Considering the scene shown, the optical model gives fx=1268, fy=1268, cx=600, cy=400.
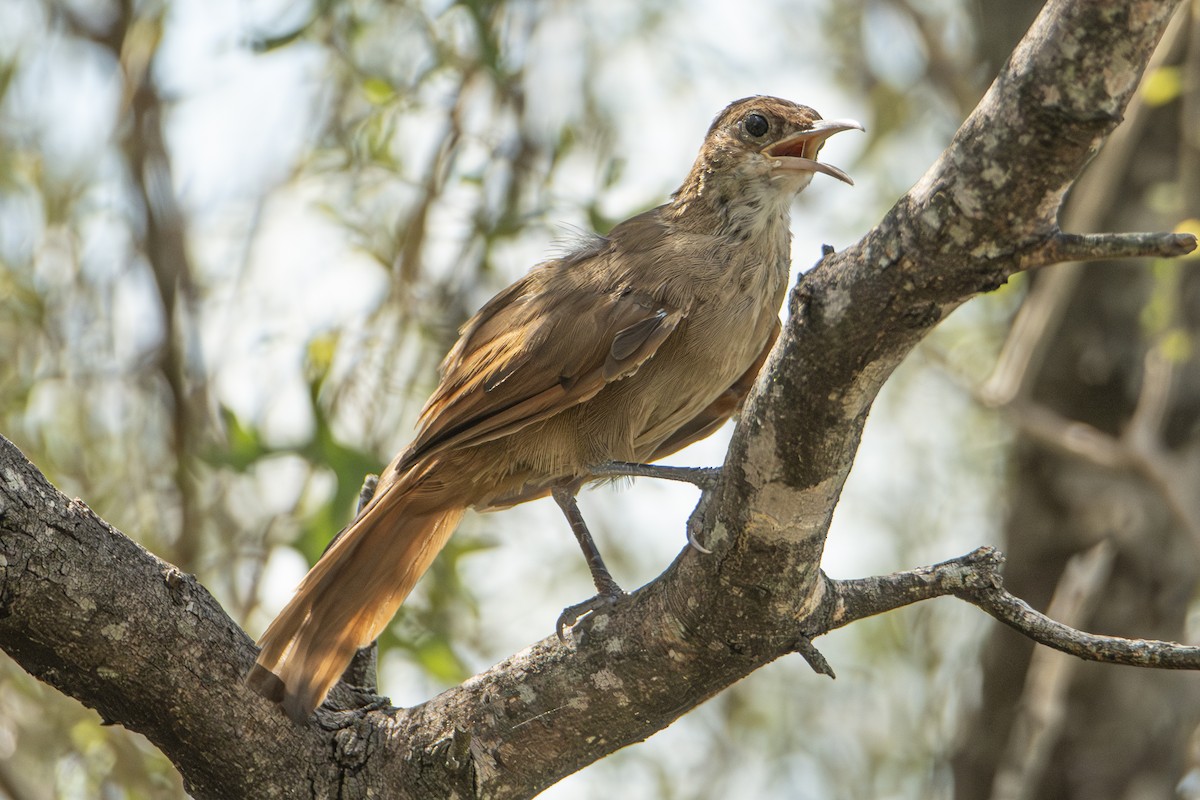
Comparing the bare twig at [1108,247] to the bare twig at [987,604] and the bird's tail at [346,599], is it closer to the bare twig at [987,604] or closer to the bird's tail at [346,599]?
the bare twig at [987,604]

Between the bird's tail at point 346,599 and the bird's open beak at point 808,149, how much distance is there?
1.52m

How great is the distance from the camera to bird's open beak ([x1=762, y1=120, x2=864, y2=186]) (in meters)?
3.89

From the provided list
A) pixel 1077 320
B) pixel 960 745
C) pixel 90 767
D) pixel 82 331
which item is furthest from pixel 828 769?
pixel 82 331

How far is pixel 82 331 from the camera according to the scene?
550 cm

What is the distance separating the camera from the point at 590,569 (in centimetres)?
360

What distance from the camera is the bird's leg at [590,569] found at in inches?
133

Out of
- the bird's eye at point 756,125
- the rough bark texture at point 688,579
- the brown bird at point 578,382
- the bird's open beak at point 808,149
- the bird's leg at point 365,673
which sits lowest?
the rough bark texture at point 688,579

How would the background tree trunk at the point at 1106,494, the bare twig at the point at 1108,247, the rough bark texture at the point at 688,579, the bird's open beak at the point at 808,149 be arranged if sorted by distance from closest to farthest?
the bare twig at the point at 1108,247 → the rough bark texture at the point at 688,579 → the bird's open beak at the point at 808,149 → the background tree trunk at the point at 1106,494

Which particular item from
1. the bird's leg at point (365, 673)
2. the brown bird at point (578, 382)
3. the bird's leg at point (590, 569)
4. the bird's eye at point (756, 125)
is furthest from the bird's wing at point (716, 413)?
the bird's leg at point (365, 673)

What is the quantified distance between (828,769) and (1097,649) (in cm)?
467

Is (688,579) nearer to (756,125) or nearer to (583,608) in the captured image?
(583,608)

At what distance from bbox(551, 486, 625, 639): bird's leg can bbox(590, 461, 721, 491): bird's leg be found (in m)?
0.18

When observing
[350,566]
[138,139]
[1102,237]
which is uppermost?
[138,139]

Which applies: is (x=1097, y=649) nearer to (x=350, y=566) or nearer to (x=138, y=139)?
(x=350, y=566)
